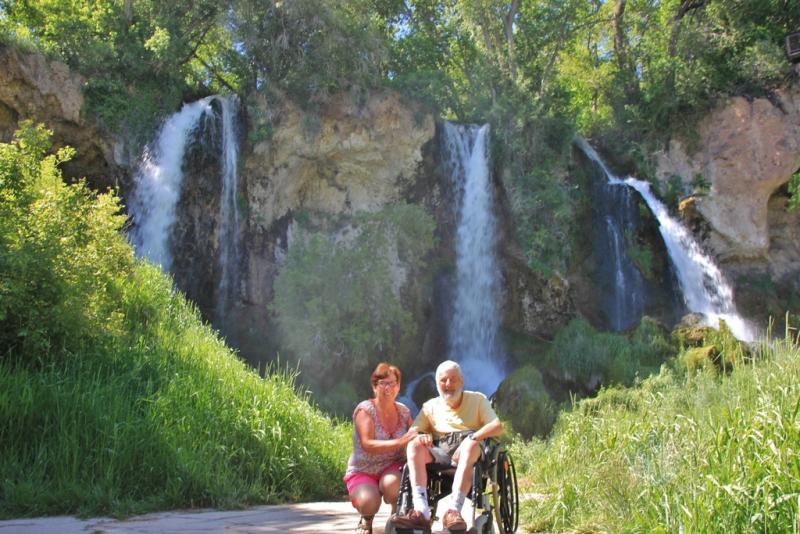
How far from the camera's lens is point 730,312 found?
65.3ft

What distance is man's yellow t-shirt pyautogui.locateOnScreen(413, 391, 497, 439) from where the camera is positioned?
4.74 meters

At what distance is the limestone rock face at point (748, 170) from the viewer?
20.4 m

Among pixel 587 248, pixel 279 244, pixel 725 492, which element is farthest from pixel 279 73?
pixel 725 492

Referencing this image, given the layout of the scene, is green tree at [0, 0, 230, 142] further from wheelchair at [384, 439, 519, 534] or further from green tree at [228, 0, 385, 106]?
wheelchair at [384, 439, 519, 534]

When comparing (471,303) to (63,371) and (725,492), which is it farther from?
(725,492)

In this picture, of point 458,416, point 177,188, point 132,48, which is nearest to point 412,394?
point 177,188

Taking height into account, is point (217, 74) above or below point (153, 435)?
above

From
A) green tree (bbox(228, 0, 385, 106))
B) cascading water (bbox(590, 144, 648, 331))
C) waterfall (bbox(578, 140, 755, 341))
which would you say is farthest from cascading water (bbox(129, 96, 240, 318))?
waterfall (bbox(578, 140, 755, 341))

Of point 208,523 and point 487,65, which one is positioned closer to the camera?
point 208,523

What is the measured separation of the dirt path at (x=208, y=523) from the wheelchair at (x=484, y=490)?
0.66 metres

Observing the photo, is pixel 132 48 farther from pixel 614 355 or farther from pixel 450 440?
pixel 450 440

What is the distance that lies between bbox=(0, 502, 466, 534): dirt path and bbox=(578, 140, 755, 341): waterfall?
16.0 metres

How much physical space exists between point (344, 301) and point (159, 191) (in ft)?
19.4

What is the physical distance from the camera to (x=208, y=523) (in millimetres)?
5348
